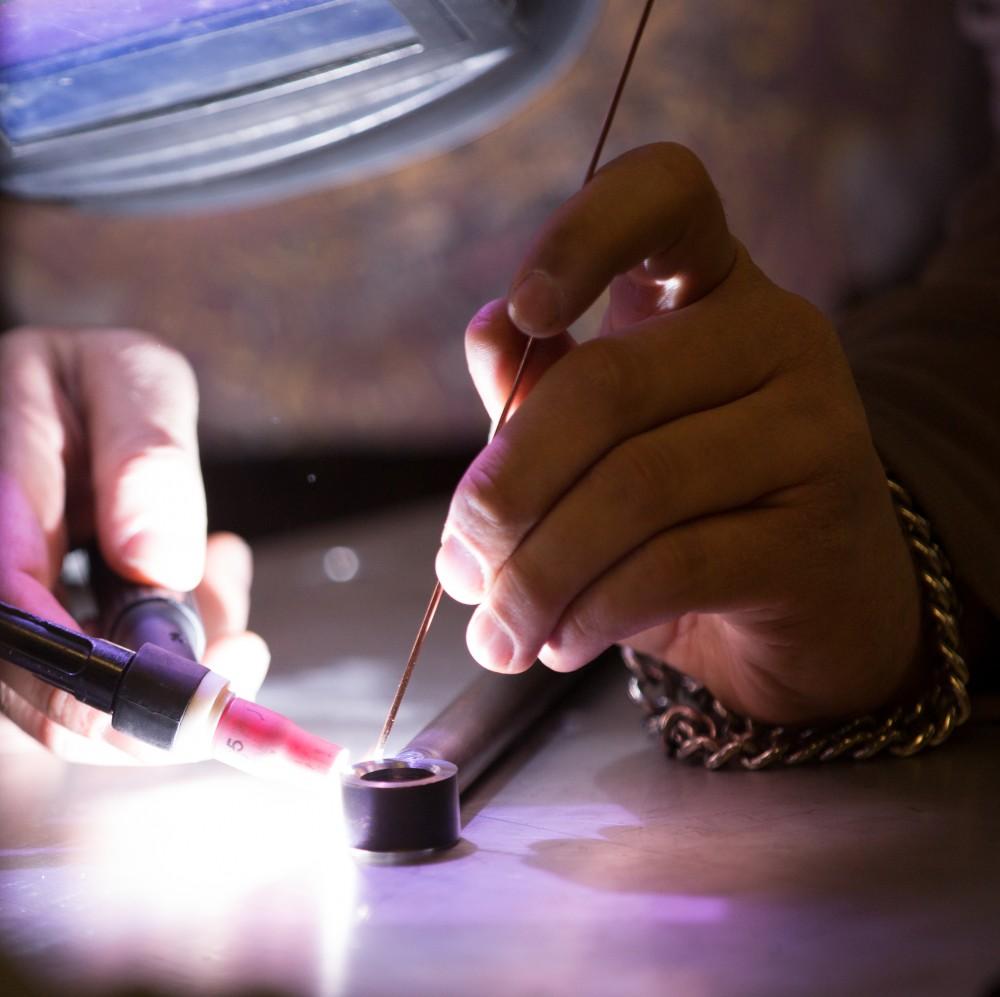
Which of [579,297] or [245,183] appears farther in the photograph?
[245,183]

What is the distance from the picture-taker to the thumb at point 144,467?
0.64m

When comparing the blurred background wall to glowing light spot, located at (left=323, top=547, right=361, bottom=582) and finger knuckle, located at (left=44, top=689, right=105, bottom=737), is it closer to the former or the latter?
glowing light spot, located at (left=323, top=547, right=361, bottom=582)

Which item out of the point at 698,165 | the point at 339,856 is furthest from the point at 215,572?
the point at 698,165

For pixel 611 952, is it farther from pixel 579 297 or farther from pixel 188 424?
pixel 188 424

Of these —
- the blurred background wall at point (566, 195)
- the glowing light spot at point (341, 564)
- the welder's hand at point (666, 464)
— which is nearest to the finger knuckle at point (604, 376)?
the welder's hand at point (666, 464)

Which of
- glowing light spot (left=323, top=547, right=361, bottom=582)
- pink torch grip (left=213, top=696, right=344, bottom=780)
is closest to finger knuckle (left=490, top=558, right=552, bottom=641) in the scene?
pink torch grip (left=213, top=696, right=344, bottom=780)

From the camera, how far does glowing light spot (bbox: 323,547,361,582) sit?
1.23 metres

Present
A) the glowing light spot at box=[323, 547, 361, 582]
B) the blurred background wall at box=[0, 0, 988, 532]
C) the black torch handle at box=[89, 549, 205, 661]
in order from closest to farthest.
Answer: the black torch handle at box=[89, 549, 205, 661]
the glowing light spot at box=[323, 547, 361, 582]
the blurred background wall at box=[0, 0, 988, 532]

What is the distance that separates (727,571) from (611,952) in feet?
0.62

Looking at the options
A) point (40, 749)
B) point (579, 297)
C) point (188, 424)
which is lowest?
point (40, 749)

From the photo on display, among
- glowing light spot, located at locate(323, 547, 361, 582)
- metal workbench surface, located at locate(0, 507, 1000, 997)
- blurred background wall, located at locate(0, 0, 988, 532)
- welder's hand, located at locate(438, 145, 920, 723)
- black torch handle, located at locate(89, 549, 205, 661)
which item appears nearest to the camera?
metal workbench surface, located at locate(0, 507, 1000, 997)

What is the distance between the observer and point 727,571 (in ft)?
1.75

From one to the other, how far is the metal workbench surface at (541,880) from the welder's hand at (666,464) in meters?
0.08

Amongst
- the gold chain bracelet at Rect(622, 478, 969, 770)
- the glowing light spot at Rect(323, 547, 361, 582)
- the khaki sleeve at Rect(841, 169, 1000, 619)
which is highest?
the khaki sleeve at Rect(841, 169, 1000, 619)
